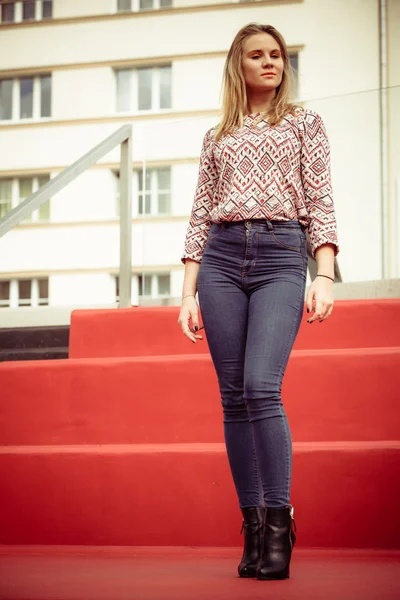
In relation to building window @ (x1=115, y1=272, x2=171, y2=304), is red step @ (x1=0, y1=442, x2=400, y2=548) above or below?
below

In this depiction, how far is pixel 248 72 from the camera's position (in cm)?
208

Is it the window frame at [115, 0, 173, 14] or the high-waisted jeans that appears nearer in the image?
the high-waisted jeans

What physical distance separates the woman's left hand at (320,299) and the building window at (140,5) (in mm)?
18039

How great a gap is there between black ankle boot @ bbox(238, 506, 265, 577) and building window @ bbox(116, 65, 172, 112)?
694 inches

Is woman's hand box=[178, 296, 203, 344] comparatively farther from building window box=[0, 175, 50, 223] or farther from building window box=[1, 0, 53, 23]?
building window box=[1, 0, 53, 23]

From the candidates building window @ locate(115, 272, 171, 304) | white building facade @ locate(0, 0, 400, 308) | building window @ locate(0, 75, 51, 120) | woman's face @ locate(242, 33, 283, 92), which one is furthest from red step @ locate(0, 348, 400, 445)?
building window @ locate(0, 75, 51, 120)

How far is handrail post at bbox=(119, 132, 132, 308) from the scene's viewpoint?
3.73m

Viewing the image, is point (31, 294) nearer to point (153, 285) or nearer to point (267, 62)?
point (153, 285)

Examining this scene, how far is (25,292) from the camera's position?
63.5 feet

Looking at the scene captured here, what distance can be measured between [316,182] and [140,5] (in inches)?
716

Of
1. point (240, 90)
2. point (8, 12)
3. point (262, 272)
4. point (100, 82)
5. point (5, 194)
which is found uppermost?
point (8, 12)

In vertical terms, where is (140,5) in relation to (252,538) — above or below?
above

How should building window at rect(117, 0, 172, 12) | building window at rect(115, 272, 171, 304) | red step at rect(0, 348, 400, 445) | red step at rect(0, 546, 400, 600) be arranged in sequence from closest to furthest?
red step at rect(0, 546, 400, 600)
red step at rect(0, 348, 400, 445)
building window at rect(115, 272, 171, 304)
building window at rect(117, 0, 172, 12)

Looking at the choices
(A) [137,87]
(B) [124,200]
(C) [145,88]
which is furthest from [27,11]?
(B) [124,200]
